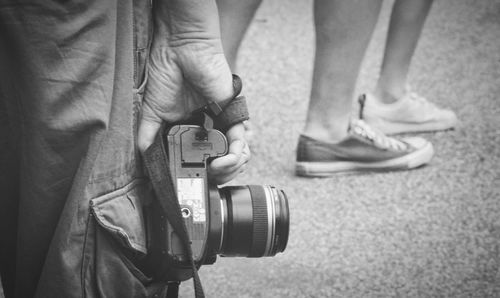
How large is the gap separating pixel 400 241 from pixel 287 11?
201 cm

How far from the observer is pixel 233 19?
2.08 meters

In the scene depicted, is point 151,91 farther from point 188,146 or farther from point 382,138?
point 382,138

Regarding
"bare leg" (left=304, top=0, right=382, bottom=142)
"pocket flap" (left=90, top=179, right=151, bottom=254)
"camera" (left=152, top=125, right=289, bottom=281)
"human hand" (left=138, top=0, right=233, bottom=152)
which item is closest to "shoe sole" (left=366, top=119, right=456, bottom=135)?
"bare leg" (left=304, top=0, right=382, bottom=142)

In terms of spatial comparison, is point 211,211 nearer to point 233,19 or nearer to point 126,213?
point 126,213

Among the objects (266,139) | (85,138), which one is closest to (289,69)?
(266,139)

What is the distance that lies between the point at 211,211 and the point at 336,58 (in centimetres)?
104

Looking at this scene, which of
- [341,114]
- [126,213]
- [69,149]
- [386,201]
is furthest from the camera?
[341,114]

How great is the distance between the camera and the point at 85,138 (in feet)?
3.21

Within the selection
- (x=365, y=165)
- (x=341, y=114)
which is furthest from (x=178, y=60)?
(x=365, y=165)

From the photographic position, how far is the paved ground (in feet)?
5.55

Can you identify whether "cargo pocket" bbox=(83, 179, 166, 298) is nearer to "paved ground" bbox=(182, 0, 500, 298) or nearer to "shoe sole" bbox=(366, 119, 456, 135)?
"paved ground" bbox=(182, 0, 500, 298)

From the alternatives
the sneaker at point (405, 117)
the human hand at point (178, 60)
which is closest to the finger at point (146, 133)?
the human hand at point (178, 60)

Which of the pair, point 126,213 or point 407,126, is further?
point 407,126

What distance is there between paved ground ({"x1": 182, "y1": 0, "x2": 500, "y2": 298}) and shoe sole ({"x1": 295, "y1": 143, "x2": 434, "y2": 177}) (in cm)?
3
